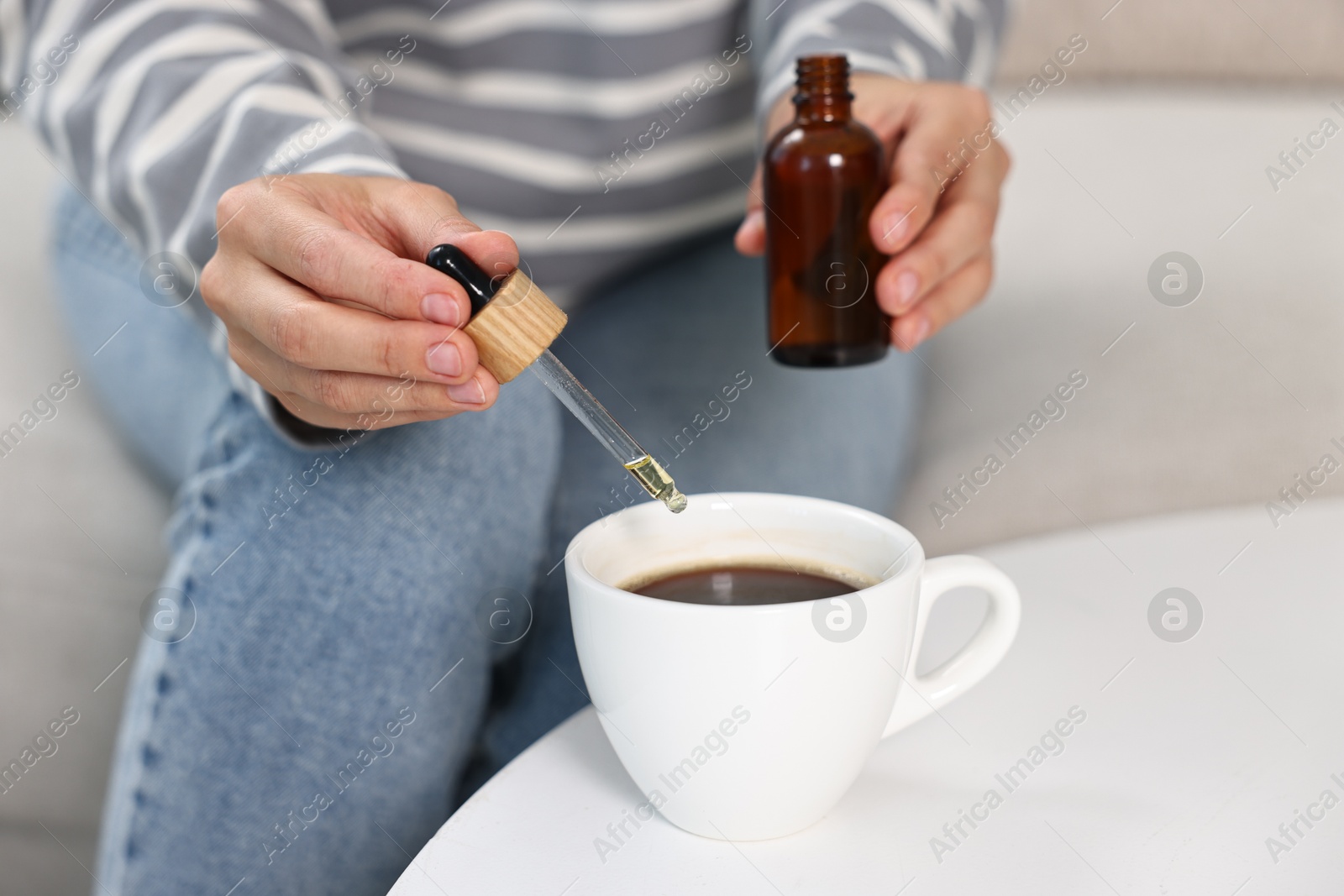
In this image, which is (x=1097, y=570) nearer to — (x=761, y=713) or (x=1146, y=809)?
(x=1146, y=809)

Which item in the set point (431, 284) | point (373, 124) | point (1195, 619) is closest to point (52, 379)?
point (373, 124)

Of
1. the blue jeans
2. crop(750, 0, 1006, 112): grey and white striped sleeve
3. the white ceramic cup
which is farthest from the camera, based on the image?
crop(750, 0, 1006, 112): grey and white striped sleeve

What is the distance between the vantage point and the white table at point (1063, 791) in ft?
1.52

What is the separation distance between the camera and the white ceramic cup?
17.6 inches

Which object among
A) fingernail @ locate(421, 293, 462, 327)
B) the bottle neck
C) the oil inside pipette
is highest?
fingernail @ locate(421, 293, 462, 327)

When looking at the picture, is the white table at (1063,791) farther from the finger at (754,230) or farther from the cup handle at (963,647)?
the finger at (754,230)

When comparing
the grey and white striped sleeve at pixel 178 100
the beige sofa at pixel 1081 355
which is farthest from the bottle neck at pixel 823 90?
the beige sofa at pixel 1081 355

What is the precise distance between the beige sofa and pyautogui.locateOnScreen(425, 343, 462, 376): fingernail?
0.58 meters

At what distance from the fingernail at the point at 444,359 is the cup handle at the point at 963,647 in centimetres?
22

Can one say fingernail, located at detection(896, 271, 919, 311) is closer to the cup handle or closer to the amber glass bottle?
the amber glass bottle

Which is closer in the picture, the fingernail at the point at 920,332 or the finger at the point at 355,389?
the finger at the point at 355,389

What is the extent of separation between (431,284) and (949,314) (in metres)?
0.43

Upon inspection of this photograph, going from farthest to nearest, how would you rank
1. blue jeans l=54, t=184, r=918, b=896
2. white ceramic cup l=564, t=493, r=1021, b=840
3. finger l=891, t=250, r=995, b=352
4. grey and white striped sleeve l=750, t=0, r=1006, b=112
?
grey and white striped sleeve l=750, t=0, r=1006, b=112
finger l=891, t=250, r=995, b=352
blue jeans l=54, t=184, r=918, b=896
white ceramic cup l=564, t=493, r=1021, b=840

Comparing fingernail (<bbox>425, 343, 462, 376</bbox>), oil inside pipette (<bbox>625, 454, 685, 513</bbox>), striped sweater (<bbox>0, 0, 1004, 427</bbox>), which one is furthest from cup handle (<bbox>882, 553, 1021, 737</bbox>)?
striped sweater (<bbox>0, 0, 1004, 427</bbox>)
